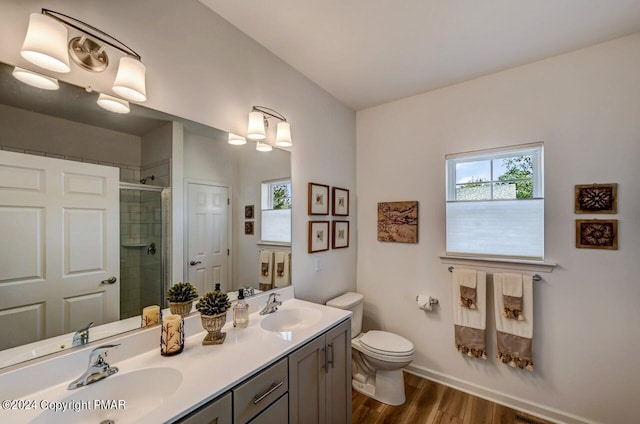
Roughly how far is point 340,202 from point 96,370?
196 centimetres

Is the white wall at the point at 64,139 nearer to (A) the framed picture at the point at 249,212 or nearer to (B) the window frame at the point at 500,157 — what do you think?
(A) the framed picture at the point at 249,212

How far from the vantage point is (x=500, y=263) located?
1.99 m

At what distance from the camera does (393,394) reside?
1.99 m

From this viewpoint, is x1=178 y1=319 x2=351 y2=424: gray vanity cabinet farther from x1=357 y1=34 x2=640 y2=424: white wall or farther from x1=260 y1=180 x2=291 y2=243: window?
x1=357 y1=34 x2=640 y2=424: white wall

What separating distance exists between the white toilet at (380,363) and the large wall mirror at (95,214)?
1.20 m

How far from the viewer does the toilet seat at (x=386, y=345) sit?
1.93 m

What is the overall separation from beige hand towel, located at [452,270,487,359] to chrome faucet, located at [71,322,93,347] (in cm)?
227

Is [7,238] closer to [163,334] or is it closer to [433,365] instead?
[163,334]

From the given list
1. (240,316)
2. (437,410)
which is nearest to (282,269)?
(240,316)

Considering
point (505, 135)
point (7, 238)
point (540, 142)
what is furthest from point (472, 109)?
point (7, 238)

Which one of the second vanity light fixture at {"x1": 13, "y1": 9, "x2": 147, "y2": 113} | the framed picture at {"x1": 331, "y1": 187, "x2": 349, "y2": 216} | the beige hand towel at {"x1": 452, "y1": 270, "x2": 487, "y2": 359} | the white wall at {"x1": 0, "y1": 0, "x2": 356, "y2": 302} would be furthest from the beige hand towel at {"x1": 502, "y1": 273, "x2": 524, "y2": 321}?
the second vanity light fixture at {"x1": 13, "y1": 9, "x2": 147, "y2": 113}

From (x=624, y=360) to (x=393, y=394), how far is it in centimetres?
147

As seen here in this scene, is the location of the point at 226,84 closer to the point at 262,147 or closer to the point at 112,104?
the point at 262,147

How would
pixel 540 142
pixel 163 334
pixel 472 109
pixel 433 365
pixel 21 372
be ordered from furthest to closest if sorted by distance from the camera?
pixel 433 365, pixel 472 109, pixel 540 142, pixel 163 334, pixel 21 372
